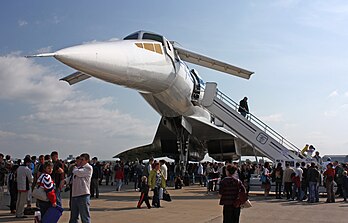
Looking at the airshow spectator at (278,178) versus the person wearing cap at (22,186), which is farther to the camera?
the airshow spectator at (278,178)

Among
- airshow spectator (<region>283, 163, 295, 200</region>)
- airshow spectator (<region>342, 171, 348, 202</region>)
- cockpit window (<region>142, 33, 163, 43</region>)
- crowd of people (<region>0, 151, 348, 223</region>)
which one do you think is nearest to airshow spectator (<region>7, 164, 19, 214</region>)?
crowd of people (<region>0, 151, 348, 223</region>)

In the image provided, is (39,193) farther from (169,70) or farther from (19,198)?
(169,70)

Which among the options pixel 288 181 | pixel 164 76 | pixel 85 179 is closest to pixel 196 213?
pixel 85 179

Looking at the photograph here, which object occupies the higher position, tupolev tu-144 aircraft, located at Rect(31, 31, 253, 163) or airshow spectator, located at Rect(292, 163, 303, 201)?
tupolev tu-144 aircraft, located at Rect(31, 31, 253, 163)

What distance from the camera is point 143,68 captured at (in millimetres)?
10406

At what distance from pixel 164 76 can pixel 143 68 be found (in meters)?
1.66

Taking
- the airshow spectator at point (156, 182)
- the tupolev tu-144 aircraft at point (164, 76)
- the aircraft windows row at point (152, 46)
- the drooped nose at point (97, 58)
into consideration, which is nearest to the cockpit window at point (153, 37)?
the tupolev tu-144 aircraft at point (164, 76)

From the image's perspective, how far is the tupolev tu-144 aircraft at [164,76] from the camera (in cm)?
862

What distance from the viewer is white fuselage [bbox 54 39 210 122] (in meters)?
8.23

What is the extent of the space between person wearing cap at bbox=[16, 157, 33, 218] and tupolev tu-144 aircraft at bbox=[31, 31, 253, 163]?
2.37 meters

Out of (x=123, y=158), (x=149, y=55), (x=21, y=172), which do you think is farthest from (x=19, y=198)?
(x=123, y=158)

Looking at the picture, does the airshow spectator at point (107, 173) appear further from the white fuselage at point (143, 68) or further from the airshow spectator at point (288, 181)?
the airshow spectator at point (288, 181)

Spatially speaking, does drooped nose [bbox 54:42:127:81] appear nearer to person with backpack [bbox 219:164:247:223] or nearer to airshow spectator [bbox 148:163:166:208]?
airshow spectator [bbox 148:163:166:208]

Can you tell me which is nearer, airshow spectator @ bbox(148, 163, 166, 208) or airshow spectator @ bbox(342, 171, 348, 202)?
airshow spectator @ bbox(148, 163, 166, 208)
